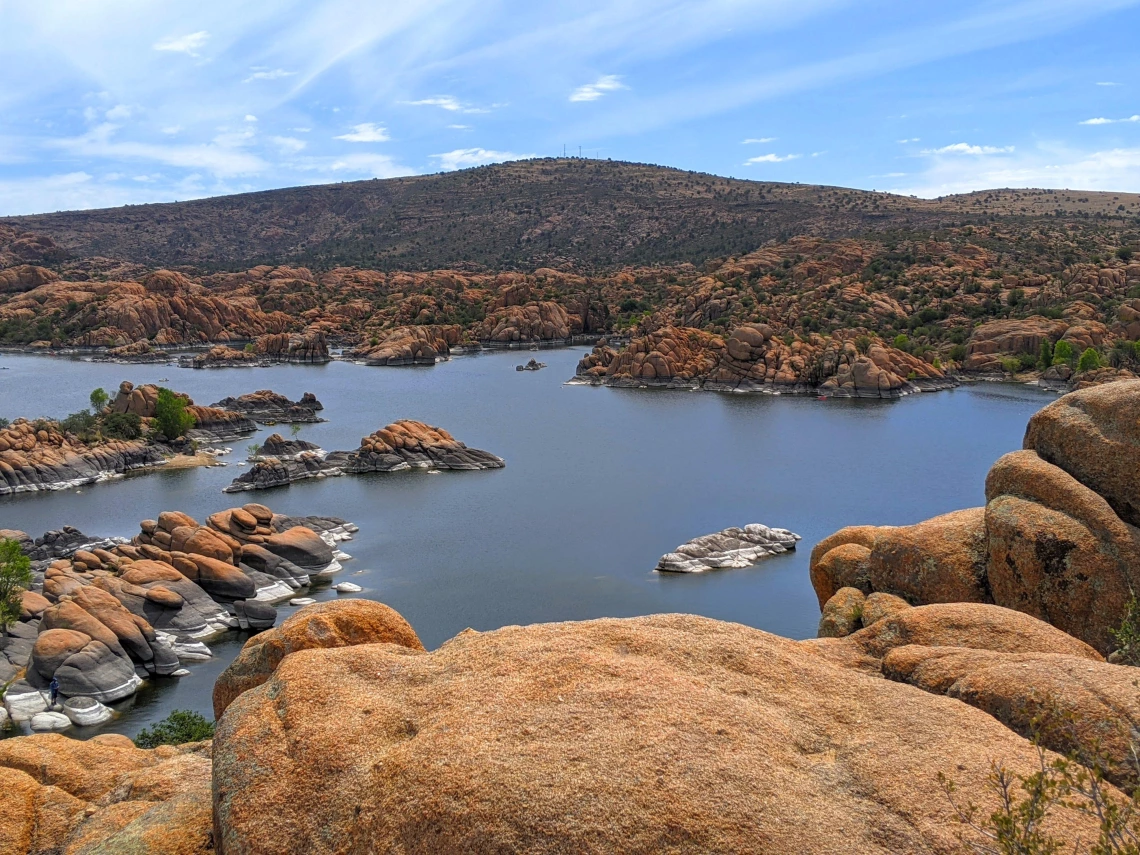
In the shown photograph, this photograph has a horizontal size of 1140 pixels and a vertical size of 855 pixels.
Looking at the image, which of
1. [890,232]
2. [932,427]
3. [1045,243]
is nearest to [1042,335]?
[932,427]

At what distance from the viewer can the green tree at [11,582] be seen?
33781 mm

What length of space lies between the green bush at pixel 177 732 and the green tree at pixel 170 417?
170ft

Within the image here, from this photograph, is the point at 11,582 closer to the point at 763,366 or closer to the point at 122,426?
the point at 122,426

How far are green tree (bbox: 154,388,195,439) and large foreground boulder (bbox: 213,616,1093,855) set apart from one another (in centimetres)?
7046

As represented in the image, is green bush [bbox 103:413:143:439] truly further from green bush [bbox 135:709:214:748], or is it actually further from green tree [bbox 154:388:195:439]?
green bush [bbox 135:709:214:748]

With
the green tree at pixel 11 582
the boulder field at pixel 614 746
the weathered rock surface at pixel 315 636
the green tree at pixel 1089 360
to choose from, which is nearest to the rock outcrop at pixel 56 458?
the green tree at pixel 11 582

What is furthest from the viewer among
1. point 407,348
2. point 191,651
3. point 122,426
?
point 407,348

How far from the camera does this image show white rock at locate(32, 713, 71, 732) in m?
29.2

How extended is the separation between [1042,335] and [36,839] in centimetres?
11265

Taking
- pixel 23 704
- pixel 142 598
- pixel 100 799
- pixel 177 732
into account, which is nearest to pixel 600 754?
pixel 100 799

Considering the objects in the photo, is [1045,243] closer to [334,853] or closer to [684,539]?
[684,539]

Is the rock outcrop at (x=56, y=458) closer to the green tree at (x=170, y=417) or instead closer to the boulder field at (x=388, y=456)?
the green tree at (x=170, y=417)

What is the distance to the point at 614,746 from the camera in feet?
26.3

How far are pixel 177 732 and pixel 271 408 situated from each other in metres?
66.0
